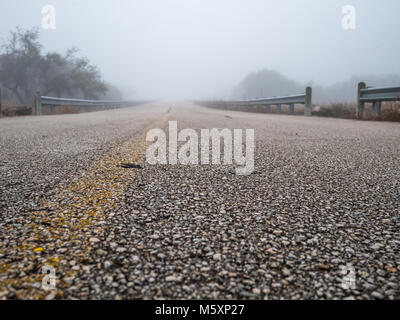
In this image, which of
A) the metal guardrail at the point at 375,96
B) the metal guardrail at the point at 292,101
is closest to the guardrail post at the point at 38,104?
the metal guardrail at the point at 292,101

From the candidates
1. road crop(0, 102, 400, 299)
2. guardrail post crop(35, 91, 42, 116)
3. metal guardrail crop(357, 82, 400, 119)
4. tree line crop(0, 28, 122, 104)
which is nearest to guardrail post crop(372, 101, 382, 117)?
metal guardrail crop(357, 82, 400, 119)

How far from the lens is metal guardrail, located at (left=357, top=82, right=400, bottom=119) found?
772 centimetres

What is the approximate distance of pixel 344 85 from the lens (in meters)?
84.8

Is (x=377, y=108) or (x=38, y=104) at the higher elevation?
(x=38, y=104)

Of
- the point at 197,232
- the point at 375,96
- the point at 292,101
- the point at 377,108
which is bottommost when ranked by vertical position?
the point at 197,232

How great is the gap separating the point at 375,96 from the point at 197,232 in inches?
354

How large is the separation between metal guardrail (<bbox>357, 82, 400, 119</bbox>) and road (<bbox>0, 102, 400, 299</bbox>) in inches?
271

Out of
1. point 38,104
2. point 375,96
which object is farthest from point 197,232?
point 38,104

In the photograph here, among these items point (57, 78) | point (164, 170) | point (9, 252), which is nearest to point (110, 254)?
point (9, 252)

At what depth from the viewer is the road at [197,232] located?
842 mm

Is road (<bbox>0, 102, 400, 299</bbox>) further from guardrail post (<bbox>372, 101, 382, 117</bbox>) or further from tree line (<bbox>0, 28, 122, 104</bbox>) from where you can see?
tree line (<bbox>0, 28, 122, 104</bbox>)

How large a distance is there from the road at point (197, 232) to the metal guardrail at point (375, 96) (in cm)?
688

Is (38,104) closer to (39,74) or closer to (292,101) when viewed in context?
(292,101)

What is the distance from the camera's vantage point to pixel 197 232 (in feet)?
3.79
